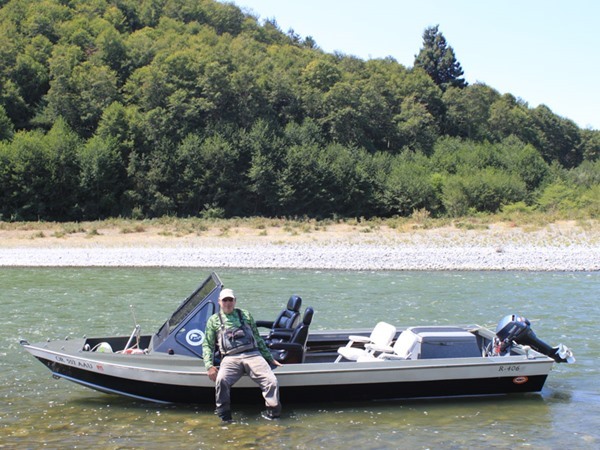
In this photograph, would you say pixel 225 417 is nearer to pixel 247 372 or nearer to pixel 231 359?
pixel 247 372

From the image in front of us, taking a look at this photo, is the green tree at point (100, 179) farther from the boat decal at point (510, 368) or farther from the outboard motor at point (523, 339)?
the boat decal at point (510, 368)

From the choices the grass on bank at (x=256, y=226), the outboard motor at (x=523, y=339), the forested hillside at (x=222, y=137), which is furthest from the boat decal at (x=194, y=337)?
the forested hillside at (x=222, y=137)

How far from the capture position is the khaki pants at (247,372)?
32.1 ft

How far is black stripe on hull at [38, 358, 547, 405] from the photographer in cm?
1029

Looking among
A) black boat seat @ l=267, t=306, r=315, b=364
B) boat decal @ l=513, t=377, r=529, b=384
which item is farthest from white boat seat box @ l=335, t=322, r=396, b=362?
boat decal @ l=513, t=377, r=529, b=384

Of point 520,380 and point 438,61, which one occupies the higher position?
point 438,61

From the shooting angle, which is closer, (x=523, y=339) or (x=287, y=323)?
(x=523, y=339)

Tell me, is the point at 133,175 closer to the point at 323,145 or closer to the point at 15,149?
the point at 15,149

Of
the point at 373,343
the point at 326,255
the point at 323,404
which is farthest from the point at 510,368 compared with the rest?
the point at 326,255

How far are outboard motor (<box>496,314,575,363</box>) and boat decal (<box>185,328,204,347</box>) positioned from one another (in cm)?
462

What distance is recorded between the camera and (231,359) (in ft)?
32.3

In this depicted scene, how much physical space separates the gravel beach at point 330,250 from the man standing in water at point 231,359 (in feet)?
64.5

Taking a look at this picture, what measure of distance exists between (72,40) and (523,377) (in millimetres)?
69509

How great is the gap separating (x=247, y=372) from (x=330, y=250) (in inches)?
940
